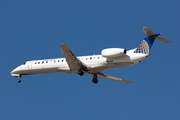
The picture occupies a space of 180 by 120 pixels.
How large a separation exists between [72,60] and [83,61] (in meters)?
1.79

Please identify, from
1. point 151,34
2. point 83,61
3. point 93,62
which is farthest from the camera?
Answer: point 83,61

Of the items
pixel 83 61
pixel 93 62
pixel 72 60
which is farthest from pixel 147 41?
pixel 72 60

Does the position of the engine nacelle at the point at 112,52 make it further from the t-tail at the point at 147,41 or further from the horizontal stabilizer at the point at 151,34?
the horizontal stabilizer at the point at 151,34

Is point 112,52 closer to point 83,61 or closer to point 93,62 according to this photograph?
point 93,62

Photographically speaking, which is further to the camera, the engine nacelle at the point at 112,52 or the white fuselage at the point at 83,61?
the white fuselage at the point at 83,61

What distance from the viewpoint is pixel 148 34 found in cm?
2855

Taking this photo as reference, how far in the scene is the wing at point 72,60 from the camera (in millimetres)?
28855

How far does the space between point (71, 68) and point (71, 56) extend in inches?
79.0

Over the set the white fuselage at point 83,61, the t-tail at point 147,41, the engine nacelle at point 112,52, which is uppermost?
the t-tail at point 147,41

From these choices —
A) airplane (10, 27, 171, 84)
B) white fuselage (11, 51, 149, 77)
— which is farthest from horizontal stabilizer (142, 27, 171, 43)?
white fuselage (11, 51, 149, 77)

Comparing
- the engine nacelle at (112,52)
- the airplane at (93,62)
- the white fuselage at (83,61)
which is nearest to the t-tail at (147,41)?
the airplane at (93,62)

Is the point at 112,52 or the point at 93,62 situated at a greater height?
the point at 112,52

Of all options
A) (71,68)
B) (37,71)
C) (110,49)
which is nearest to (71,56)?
(71,68)

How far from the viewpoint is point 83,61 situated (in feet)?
104
